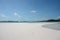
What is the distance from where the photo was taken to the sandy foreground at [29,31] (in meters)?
1.06

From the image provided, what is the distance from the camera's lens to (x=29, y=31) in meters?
1.10

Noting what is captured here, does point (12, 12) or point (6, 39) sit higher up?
point (12, 12)

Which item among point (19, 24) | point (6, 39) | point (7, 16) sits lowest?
point (6, 39)

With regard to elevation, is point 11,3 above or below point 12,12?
above

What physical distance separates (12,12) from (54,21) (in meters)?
0.60

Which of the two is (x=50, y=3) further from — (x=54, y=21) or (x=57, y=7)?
(x=54, y=21)

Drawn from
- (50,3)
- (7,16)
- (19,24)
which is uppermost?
(50,3)

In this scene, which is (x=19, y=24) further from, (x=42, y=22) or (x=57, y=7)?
(x=57, y=7)

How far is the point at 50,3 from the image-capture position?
1.07 meters

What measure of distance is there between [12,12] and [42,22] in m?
0.44

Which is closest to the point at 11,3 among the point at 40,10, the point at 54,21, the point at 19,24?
the point at 19,24

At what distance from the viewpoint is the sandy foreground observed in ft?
3.49

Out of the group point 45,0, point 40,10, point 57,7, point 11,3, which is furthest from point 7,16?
point 57,7

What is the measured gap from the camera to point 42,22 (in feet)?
3.54
